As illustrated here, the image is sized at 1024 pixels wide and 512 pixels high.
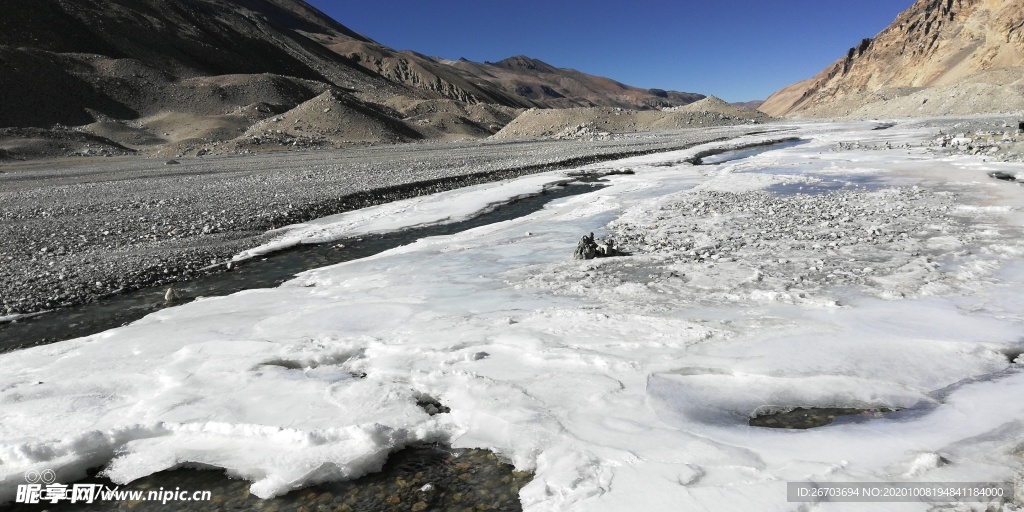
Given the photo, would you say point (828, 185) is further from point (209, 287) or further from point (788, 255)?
point (209, 287)

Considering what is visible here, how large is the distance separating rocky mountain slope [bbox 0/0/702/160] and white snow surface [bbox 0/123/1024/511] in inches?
1807

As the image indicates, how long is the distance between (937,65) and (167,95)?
122676 mm

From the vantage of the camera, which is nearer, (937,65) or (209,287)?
(209,287)

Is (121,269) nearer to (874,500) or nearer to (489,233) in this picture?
(489,233)

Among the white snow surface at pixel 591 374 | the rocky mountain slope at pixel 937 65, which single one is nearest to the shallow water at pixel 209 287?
the white snow surface at pixel 591 374

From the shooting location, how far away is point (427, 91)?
12712cm

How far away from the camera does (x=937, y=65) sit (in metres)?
97.1

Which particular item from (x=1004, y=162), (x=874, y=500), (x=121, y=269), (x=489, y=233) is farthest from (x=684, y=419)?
(x=1004, y=162)

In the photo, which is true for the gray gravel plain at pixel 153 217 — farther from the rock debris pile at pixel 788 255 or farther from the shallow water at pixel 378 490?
the rock debris pile at pixel 788 255

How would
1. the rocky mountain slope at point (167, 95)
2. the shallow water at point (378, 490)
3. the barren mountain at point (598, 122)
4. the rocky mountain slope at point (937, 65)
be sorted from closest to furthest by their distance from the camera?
the shallow water at point (378, 490) → the rocky mountain slope at point (167, 95) → the barren mountain at point (598, 122) → the rocky mountain slope at point (937, 65)

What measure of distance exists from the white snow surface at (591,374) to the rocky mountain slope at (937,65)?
67.1 metres

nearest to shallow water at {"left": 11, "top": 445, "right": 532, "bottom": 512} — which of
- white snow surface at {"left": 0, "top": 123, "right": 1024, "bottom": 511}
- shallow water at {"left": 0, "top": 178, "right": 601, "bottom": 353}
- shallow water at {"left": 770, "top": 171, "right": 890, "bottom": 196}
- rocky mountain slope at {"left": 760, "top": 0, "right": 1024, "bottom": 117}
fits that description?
white snow surface at {"left": 0, "top": 123, "right": 1024, "bottom": 511}

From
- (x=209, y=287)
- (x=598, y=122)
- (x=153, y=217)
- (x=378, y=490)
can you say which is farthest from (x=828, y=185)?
(x=598, y=122)

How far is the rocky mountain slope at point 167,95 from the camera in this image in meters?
52.6
